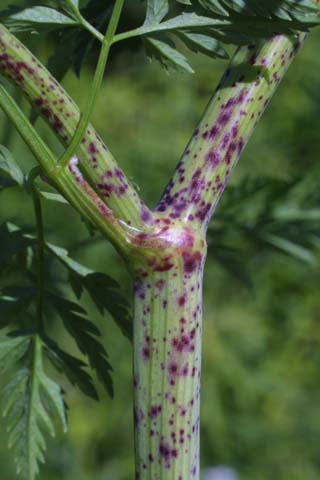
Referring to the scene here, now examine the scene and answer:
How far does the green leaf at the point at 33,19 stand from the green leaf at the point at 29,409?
368mm

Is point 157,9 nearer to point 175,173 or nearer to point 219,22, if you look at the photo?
point 219,22

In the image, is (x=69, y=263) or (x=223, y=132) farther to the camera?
(x=69, y=263)

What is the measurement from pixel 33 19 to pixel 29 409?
438 mm

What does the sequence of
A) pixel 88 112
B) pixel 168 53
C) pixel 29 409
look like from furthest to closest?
pixel 29 409, pixel 168 53, pixel 88 112

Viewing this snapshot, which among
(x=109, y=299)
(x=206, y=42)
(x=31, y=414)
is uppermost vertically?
(x=206, y=42)

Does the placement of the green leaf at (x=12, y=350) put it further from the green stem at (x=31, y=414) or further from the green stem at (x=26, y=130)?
the green stem at (x=26, y=130)

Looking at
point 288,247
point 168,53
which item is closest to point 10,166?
point 168,53

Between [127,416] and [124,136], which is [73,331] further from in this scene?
[124,136]

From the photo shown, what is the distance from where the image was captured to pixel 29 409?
100cm

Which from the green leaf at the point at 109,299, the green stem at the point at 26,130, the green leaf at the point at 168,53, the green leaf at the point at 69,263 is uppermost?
the green leaf at the point at 168,53

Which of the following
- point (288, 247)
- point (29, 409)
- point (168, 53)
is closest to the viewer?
point (168, 53)

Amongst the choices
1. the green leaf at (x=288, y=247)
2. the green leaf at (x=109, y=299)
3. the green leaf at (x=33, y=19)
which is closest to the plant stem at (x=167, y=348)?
the green leaf at (x=109, y=299)

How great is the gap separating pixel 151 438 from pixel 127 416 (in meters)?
2.41

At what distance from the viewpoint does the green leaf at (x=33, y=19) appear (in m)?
0.84
